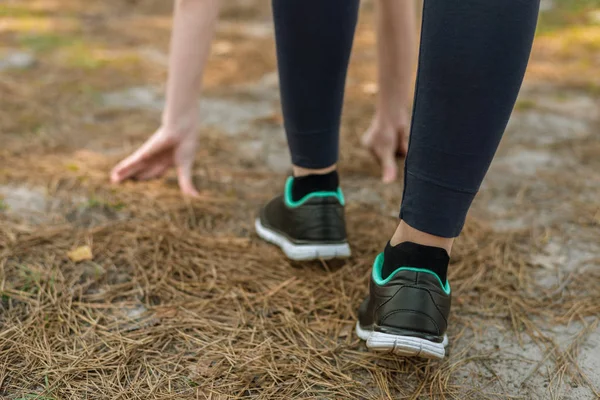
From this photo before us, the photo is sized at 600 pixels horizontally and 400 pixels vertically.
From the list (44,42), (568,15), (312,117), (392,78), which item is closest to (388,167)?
(392,78)

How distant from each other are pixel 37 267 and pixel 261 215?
57 cm

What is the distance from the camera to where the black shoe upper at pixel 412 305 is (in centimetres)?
92

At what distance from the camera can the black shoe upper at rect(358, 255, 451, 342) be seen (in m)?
0.92

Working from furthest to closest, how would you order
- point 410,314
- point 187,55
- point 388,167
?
point 388,167 → point 187,55 → point 410,314

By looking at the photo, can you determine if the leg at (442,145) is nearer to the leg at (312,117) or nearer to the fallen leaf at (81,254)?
the leg at (312,117)

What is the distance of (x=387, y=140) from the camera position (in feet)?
6.11

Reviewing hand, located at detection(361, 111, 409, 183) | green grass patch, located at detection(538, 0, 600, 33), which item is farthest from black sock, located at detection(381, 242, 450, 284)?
green grass patch, located at detection(538, 0, 600, 33)

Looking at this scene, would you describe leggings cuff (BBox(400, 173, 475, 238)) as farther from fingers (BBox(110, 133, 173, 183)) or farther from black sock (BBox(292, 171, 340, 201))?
fingers (BBox(110, 133, 173, 183))

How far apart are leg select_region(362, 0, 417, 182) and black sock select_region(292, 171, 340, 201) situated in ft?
1.95

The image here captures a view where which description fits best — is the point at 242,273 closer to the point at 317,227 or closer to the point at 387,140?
the point at 317,227

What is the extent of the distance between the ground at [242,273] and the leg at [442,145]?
0.41 ft

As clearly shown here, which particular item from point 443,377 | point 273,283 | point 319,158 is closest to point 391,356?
point 443,377

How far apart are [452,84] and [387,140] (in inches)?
41.8

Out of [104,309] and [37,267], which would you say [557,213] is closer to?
[104,309]
